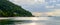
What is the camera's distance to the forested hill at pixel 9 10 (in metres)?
56.0

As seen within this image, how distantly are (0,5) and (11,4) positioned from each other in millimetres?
5814

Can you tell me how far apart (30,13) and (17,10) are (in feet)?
14.6

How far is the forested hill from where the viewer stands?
56.0m

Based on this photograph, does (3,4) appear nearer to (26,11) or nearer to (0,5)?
(0,5)

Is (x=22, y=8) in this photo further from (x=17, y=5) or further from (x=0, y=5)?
(x=0, y=5)

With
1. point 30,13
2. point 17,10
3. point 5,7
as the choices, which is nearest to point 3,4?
point 5,7

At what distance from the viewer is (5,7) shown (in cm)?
5747

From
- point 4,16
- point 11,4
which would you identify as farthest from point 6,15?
point 11,4

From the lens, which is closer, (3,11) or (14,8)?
(3,11)

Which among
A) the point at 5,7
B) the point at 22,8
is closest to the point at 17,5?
the point at 22,8

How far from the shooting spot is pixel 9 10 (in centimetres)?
5638

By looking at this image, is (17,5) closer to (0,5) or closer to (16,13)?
(16,13)

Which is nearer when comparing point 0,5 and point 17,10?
point 0,5

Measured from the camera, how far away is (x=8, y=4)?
58969mm
